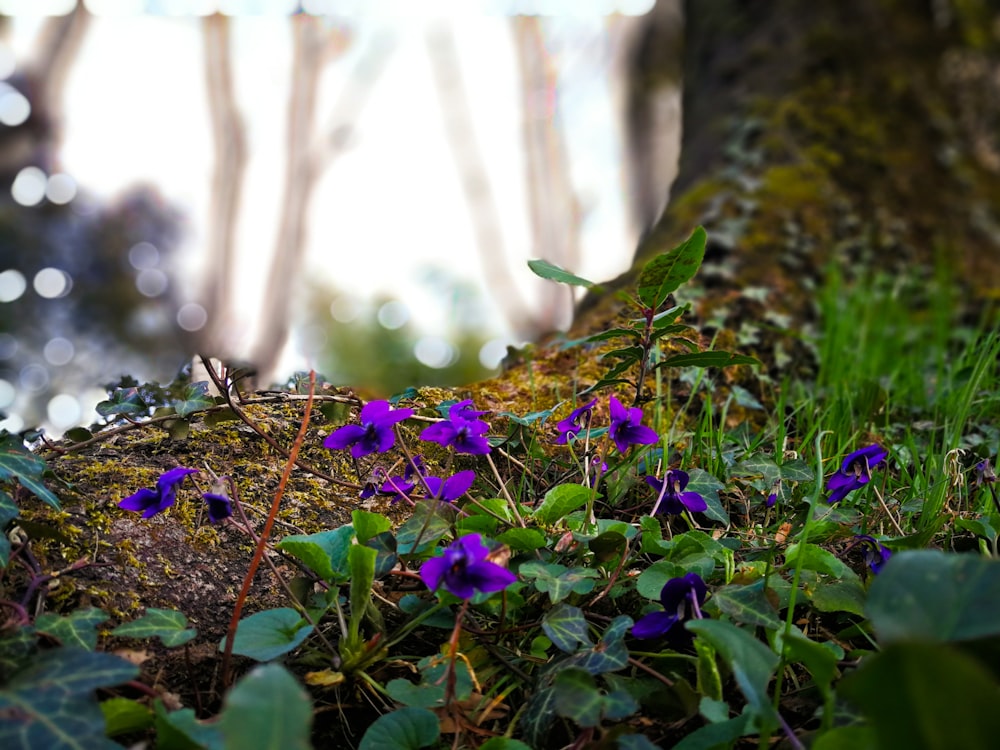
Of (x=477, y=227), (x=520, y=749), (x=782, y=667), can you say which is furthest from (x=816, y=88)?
(x=477, y=227)

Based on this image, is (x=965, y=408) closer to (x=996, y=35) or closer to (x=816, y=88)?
(x=816, y=88)

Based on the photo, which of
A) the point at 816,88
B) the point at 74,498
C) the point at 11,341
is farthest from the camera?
the point at 11,341

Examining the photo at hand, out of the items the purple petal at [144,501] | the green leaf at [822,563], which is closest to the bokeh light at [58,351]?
the purple petal at [144,501]

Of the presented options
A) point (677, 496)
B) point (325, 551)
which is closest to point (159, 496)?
point (325, 551)

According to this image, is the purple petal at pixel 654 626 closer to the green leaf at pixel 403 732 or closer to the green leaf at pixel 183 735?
the green leaf at pixel 403 732

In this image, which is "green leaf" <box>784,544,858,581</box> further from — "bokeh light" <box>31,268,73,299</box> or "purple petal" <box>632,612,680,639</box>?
"bokeh light" <box>31,268,73,299</box>
